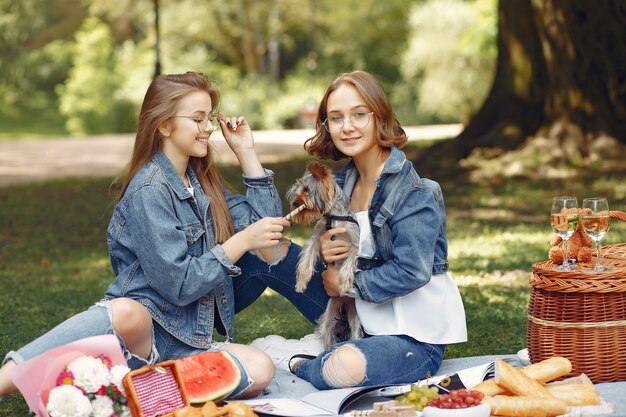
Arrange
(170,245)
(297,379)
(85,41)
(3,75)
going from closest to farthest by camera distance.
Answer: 1. (170,245)
2. (297,379)
3. (85,41)
4. (3,75)

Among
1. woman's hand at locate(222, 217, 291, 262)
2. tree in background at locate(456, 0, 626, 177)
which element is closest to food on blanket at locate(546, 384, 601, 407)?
woman's hand at locate(222, 217, 291, 262)

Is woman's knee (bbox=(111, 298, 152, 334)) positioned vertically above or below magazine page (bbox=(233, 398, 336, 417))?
above

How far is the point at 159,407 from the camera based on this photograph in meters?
3.74

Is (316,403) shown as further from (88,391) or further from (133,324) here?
(88,391)

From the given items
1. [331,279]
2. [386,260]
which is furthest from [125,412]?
[386,260]

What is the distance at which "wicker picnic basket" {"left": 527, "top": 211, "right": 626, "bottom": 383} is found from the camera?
4.19m

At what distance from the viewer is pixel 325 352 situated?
445 centimetres

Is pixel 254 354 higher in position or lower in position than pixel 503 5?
Result: lower

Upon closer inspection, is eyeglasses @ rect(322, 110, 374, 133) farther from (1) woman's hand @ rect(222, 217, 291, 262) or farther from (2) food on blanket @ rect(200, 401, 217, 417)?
(2) food on blanket @ rect(200, 401, 217, 417)

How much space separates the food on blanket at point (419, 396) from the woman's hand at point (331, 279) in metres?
0.78

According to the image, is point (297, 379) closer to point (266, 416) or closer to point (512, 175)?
point (266, 416)

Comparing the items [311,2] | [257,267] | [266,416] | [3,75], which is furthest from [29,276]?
[3,75]

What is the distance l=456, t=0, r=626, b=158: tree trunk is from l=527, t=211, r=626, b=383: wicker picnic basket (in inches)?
340

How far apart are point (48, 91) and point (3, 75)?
7.01 ft
